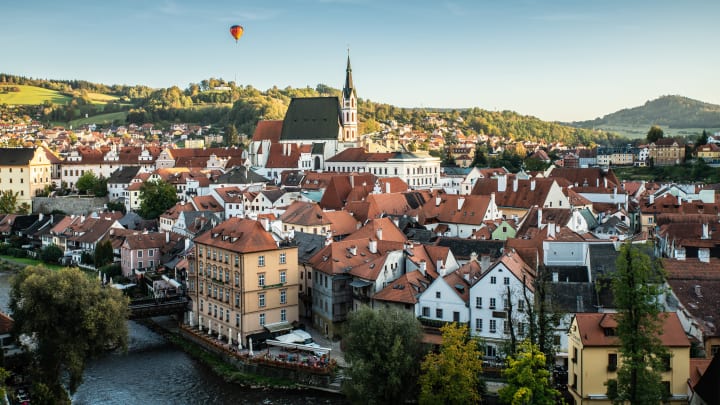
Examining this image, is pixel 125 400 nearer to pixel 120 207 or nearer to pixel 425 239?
pixel 425 239

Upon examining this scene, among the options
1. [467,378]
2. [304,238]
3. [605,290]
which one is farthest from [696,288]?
[304,238]

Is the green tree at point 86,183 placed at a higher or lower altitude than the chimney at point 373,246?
higher

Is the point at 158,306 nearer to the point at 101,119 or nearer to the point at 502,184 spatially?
the point at 502,184

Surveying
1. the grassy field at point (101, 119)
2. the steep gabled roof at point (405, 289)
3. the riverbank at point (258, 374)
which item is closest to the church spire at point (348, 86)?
the riverbank at point (258, 374)

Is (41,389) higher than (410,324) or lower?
lower

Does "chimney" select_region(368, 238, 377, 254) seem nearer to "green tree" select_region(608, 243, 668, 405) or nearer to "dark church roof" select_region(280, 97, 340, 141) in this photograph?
"green tree" select_region(608, 243, 668, 405)

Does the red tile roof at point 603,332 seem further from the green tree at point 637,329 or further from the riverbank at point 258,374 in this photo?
the riverbank at point 258,374

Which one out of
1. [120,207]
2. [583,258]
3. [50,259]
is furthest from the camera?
[120,207]
